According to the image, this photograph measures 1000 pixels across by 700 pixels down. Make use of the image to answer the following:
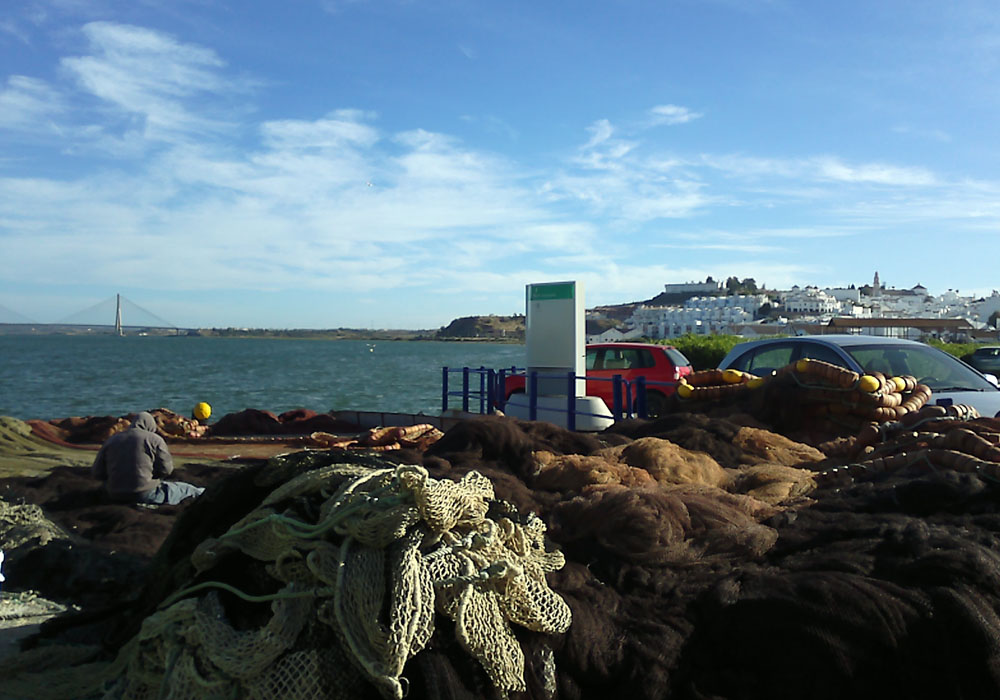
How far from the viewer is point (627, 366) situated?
1565 centimetres

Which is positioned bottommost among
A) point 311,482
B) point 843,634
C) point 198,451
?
point 198,451

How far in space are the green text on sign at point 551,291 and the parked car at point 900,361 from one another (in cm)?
389

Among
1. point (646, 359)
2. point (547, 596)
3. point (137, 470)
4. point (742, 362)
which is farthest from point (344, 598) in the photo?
point (646, 359)

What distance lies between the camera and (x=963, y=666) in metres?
2.92

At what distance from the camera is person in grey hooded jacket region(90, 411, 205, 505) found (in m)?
7.26

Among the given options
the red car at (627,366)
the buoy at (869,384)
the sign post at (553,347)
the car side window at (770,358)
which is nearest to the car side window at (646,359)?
the red car at (627,366)

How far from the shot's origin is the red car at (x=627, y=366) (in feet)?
49.6

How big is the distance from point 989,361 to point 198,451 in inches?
922

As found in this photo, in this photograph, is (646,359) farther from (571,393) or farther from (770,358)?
(770,358)

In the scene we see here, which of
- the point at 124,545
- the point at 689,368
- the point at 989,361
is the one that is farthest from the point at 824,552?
the point at 989,361

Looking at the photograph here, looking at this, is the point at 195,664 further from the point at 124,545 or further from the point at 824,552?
the point at 124,545

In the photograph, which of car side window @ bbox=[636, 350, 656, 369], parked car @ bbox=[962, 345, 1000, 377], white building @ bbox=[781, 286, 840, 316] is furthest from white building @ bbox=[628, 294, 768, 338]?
car side window @ bbox=[636, 350, 656, 369]

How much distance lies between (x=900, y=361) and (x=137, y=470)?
757 cm

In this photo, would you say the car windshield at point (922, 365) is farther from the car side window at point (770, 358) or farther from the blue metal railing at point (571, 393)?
the blue metal railing at point (571, 393)
